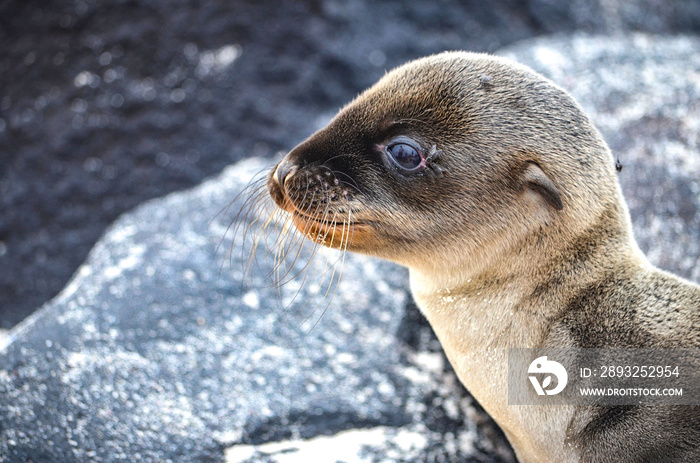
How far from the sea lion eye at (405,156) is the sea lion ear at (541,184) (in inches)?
16.1

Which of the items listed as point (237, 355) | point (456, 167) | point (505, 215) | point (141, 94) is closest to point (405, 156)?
point (456, 167)

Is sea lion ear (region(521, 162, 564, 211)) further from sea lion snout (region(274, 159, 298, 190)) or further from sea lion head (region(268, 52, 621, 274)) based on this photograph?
→ sea lion snout (region(274, 159, 298, 190))

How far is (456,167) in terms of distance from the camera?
2500mm

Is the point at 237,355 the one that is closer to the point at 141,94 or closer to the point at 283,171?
the point at 283,171

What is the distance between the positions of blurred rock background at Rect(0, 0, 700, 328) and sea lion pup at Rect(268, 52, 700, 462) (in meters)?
3.13

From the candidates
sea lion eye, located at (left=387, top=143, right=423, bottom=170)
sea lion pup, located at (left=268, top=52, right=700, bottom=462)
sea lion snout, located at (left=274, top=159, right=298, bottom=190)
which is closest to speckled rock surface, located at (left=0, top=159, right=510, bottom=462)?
sea lion pup, located at (left=268, top=52, right=700, bottom=462)

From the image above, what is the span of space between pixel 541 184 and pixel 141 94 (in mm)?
4182

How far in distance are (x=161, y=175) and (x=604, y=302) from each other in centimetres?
416

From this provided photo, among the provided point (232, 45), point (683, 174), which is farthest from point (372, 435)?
point (232, 45)

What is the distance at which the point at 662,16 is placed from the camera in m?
6.54

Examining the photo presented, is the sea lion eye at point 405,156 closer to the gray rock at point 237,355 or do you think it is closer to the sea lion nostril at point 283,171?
the sea lion nostril at point 283,171

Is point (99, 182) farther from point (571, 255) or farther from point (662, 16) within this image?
point (662, 16)

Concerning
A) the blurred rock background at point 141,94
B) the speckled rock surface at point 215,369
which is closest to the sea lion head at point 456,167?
the speckled rock surface at point 215,369

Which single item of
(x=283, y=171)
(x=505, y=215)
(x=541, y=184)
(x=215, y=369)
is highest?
(x=541, y=184)
